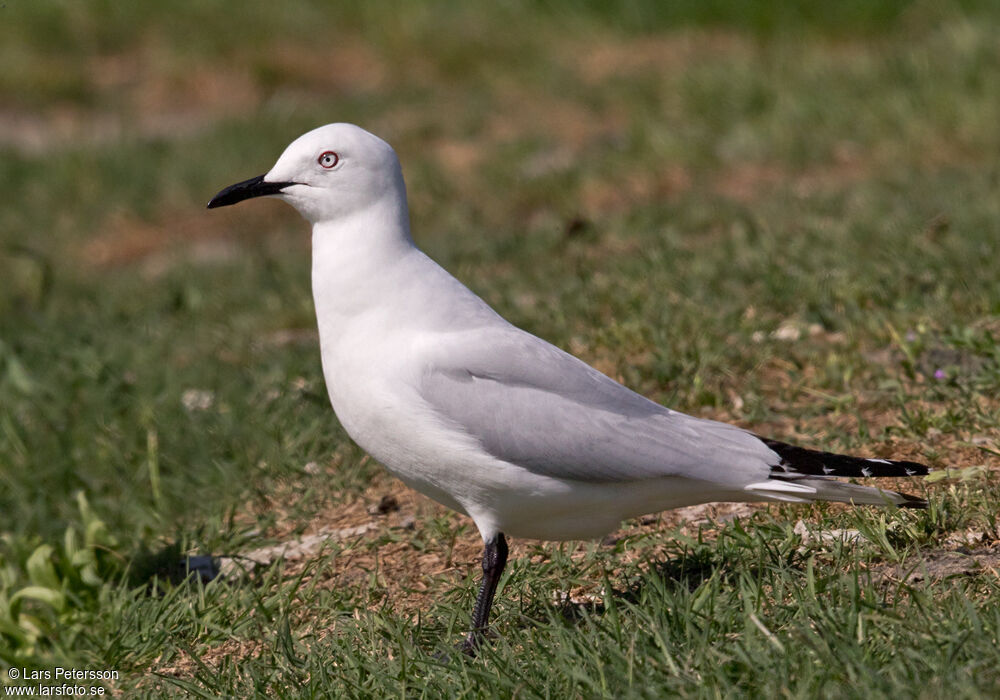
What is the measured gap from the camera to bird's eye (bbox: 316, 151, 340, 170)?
358cm

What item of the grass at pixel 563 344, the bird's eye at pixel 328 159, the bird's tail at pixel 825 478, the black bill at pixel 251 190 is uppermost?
the bird's eye at pixel 328 159

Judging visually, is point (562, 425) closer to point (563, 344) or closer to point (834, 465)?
point (834, 465)

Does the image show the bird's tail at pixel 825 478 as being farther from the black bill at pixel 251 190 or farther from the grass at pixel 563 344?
the black bill at pixel 251 190

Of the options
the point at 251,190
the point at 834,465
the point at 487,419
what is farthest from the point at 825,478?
the point at 251,190

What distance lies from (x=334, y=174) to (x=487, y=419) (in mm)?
829

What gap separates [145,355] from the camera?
250 inches

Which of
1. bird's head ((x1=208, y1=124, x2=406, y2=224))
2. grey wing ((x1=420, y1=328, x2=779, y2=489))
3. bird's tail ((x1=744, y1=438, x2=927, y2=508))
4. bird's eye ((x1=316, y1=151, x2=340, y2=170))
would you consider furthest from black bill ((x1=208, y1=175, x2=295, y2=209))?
bird's tail ((x1=744, y1=438, x2=927, y2=508))

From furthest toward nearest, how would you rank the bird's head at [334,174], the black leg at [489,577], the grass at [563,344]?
the bird's head at [334,174] → the black leg at [489,577] → the grass at [563,344]

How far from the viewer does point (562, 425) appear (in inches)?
133

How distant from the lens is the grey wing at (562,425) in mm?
3326

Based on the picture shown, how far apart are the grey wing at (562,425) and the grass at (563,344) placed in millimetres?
318

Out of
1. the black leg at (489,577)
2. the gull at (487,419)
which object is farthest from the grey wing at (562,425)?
the black leg at (489,577)

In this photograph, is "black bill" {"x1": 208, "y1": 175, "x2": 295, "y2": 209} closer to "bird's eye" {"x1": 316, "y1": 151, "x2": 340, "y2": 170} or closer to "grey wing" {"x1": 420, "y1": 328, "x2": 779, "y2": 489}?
"bird's eye" {"x1": 316, "y1": 151, "x2": 340, "y2": 170}

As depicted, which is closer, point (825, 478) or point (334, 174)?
point (825, 478)
